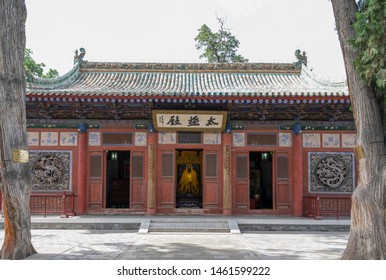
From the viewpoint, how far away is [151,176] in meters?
12.4

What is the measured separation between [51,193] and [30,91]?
10.3 feet

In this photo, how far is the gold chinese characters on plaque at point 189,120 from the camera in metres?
12.3

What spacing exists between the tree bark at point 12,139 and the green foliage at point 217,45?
85.8ft

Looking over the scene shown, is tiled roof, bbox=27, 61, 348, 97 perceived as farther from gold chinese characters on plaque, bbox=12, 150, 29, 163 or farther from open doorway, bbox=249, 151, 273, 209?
gold chinese characters on plaque, bbox=12, 150, 29, 163

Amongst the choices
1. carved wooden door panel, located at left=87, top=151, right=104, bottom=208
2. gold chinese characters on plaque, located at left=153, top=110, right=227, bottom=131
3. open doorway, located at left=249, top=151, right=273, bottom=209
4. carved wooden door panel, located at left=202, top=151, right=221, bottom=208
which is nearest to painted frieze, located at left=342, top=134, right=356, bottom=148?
gold chinese characters on plaque, located at left=153, top=110, right=227, bottom=131

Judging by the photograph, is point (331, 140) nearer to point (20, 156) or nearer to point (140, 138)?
point (140, 138)

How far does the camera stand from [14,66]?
6.91 metres

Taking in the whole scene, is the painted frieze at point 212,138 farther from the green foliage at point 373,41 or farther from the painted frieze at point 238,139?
the green foliage at point 373,41

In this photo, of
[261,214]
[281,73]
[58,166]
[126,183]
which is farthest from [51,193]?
[281,73]

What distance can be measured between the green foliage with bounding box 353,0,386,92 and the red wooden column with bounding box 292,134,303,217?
6.38 meters

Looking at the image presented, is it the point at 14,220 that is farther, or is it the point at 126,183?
the point at 126,183

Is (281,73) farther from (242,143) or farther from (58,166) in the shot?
(58,166)

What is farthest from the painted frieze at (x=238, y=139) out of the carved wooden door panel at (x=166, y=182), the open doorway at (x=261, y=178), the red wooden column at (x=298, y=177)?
the open doorway at (x=261, y=178)

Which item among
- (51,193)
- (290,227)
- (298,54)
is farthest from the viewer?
(298,54)
